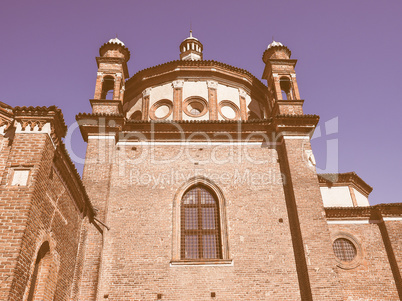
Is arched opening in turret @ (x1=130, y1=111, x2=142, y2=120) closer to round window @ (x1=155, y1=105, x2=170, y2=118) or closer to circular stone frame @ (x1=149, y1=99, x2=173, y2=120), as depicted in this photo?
circular stone frame @ (x1=149, y1=99, x2=173, y2=120)

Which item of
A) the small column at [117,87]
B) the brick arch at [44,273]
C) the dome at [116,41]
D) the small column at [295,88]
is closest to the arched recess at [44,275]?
the brick arch at [44,273]

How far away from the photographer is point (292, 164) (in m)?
12.5

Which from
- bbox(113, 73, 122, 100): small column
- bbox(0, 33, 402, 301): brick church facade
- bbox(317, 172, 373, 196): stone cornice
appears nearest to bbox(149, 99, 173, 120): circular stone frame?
bbox(0, 33, 402, 301): brick church facade

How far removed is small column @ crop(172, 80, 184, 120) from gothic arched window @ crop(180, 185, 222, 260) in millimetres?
4280

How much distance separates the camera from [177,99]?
1603 cm

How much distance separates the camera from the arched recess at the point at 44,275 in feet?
25.7

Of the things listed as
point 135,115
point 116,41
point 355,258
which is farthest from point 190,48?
point 355,258

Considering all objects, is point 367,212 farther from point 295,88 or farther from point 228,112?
point 228,112

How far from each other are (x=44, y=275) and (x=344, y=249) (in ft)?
38.7

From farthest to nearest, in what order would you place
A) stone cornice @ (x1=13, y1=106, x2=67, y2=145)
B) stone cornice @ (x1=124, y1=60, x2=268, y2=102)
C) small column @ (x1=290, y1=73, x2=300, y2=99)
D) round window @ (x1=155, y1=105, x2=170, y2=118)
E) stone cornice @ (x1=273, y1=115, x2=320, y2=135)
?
stone cornice @ (x1=124, y1=60, x2=268, y2=102) → round window @ (x1=155, y1=105, x2=170, y2=118) → small column @ (x1=290, y1=73, x2=300, y2=99) → stone cornice @ (x1=273, y1=115, x2=320, y2=135) → stone cornice @ (x1=13, y1=106, x2=67, y2=145)

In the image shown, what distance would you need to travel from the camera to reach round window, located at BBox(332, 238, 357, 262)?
14594 mm

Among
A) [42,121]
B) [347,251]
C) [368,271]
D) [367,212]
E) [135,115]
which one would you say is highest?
[135,115]

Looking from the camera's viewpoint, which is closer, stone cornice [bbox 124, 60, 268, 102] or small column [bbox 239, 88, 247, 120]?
small column [bbox 239, 88, 247, 120]

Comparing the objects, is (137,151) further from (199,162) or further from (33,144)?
(33,144)
